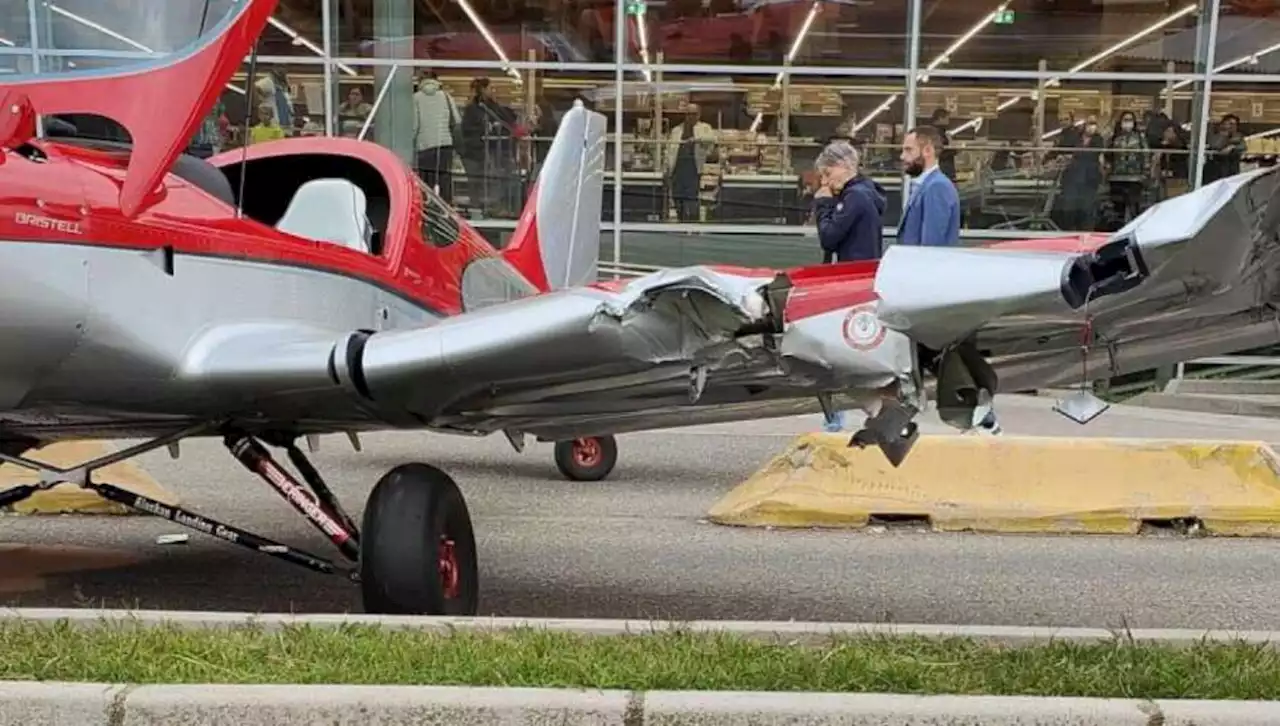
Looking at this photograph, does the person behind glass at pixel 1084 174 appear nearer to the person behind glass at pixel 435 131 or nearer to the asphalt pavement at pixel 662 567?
the person behind glass at pixel 435 131

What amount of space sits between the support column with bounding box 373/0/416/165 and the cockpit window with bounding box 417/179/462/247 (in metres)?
8.32

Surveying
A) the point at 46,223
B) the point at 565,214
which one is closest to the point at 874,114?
the point at 565,214

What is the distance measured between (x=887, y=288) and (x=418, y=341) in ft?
4.99

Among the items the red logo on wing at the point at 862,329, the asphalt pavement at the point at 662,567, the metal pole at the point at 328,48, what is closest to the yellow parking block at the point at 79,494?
the asphalt pavement at the point at 662,567

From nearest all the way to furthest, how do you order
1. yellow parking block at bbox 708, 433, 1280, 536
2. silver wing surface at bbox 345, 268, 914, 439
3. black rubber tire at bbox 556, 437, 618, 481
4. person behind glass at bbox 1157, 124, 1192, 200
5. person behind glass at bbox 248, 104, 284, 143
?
silver wing surface at bbox 345, 268, 914, 439 < yellow parking block at bbox 708, 433, 1280, 536 < black rubber tire at bbox 556, 437, 618, 481 < person behind glass at bbox 248, 104, 284, 143 < person behind glass at bbox 1157, 124, 1192, 200

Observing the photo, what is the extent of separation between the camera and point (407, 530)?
169 inches

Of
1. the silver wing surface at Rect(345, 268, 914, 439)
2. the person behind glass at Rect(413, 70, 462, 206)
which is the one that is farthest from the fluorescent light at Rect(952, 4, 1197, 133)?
the silver wing surface at Rect(345, 268, 914, 439)

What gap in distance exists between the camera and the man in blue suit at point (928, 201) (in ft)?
26.1

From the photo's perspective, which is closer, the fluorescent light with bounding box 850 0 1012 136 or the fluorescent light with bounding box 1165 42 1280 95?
the fluorescent light with bounding box 1165 42 1280 95

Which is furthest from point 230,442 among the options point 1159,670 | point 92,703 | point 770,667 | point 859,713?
point 1159,670

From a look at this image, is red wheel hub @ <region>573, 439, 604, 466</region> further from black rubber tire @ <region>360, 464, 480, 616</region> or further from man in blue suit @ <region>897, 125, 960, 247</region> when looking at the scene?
black rubber tire @ <region>360, 464, 480, 616</region>

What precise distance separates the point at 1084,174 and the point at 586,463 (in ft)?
25.3

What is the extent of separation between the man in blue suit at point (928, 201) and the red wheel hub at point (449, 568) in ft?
14.5

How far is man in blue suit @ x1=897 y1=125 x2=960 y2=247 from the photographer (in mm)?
7953
